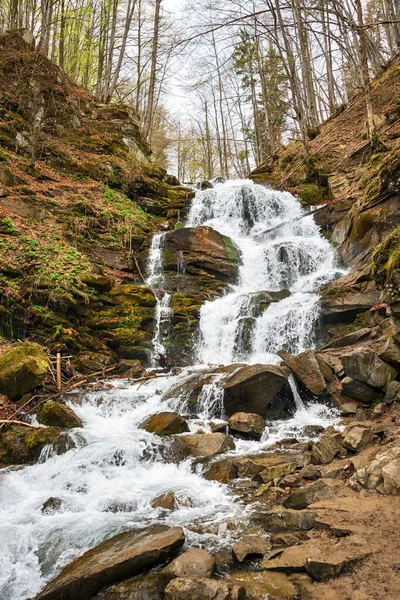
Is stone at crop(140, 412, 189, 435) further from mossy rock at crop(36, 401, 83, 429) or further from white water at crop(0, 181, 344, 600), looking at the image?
mossy rock at crop(36, 401, 83, 429)

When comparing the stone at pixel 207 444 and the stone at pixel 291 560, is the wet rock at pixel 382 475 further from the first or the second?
the stone at pixel 207 444

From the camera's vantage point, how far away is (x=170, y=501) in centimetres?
466

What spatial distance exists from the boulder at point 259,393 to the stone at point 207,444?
4.14ft

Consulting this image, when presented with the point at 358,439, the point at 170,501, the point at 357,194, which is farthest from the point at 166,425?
the point at 357,194

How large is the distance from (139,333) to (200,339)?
6.26ft

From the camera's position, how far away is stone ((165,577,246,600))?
2691 millimetres

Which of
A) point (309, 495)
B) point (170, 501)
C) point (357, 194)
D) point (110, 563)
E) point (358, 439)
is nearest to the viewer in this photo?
point (110, 563)

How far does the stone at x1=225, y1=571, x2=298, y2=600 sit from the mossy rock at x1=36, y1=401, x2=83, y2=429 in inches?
174

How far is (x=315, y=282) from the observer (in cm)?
1235

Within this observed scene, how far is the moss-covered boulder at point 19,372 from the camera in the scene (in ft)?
23.3

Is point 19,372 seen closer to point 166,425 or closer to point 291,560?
point 166,425

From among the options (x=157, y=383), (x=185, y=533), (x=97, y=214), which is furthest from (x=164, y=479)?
(x=97, y=214)

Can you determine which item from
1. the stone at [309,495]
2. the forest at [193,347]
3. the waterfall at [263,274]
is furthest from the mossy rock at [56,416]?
the waterfall at [263,274]

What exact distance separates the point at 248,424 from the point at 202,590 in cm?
419
